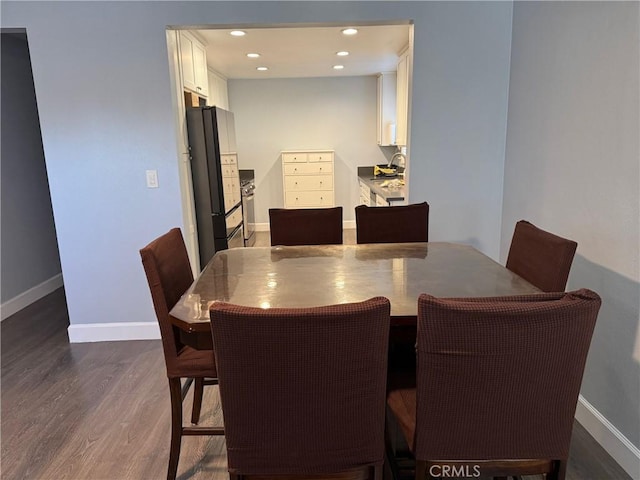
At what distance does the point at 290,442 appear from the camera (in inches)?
43.0

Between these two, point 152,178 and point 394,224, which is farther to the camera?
point 152,178

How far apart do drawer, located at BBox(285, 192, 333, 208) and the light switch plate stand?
3558 mm

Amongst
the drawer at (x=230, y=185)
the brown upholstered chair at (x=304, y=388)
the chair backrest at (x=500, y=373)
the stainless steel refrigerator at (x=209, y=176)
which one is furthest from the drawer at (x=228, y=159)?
the chair backrest at (x=500, y=373)

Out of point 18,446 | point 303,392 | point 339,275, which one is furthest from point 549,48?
point 18,446

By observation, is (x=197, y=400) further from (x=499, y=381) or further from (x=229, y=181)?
(x=229, y=181)

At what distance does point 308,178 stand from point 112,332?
3.81 m

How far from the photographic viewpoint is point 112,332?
296 centimetres

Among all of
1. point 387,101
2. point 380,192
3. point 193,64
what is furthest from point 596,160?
point 387,101

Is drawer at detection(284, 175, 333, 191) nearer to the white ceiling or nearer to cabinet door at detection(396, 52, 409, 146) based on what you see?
the white ceiling

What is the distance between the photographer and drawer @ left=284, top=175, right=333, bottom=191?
6.20 m

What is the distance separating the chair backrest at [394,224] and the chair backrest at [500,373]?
1280 millimetres

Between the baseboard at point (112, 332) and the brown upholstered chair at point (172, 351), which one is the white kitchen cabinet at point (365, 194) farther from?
the brown upholstered chair at point (172, 351)

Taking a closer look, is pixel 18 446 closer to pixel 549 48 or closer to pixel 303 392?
pixel 303 392

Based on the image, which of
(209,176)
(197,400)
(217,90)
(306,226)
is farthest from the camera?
(217,90)
